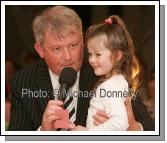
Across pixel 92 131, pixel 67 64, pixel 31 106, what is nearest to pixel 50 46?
pixel 67 64

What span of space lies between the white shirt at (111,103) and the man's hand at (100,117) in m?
0.02

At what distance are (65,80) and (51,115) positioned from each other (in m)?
Answer: 0.28

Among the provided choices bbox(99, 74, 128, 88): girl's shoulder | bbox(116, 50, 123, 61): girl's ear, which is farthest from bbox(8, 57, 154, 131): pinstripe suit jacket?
bbox(116, 50, 123, 61): girl's ear

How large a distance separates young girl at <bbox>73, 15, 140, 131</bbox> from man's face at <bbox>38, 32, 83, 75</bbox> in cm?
8

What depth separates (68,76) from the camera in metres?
3.40

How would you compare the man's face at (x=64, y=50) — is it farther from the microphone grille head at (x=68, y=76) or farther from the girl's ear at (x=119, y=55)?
the girl's ear at (x=119, y=55)

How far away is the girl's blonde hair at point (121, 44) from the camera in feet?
11.1

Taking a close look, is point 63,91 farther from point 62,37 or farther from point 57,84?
point 62,37

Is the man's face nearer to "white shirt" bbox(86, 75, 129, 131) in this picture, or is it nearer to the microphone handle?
the microphone handle

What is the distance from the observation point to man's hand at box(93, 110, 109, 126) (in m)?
3.38

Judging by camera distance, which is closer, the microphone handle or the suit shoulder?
the microphone handle

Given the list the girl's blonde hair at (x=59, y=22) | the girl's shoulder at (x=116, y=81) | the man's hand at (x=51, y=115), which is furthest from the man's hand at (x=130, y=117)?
the girl's blonde hair at (x=59, y=22)

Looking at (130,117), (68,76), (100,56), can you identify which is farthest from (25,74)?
(130,117)

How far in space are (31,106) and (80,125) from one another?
0.37m
